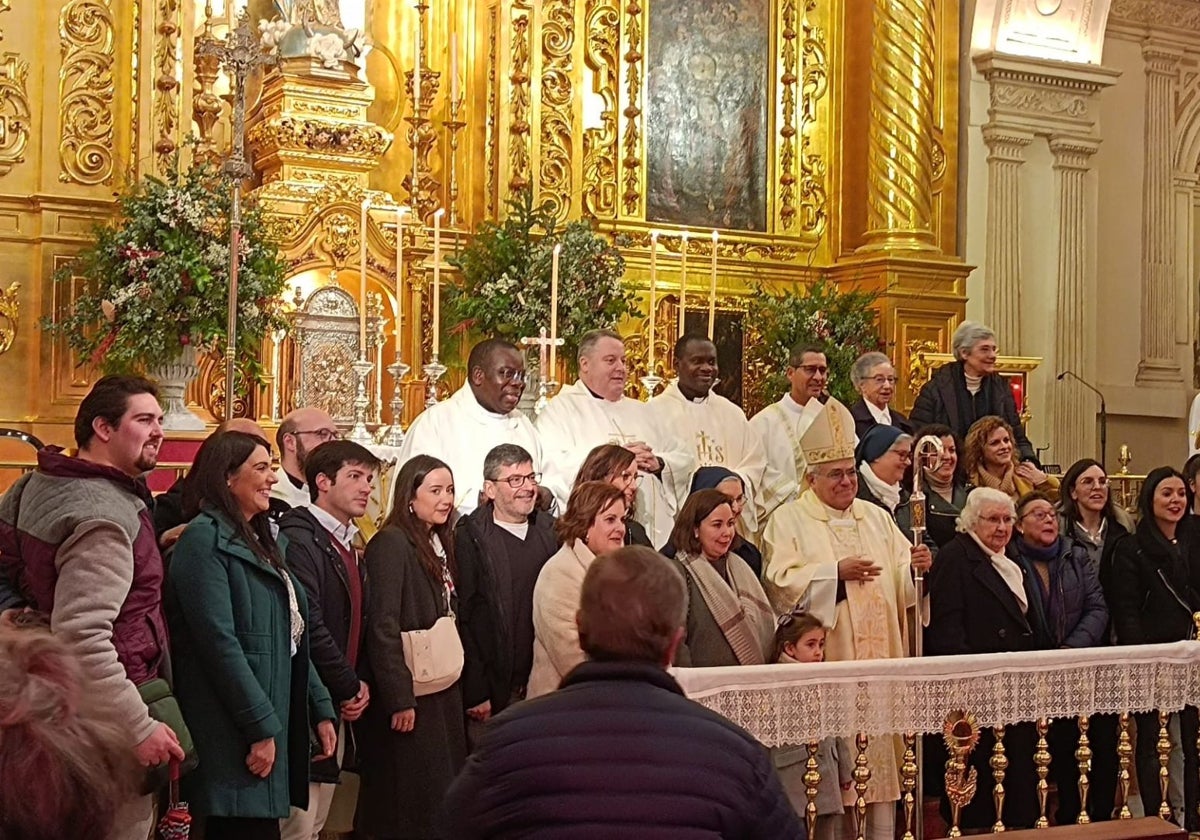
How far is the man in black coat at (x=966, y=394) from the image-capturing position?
8711 millimetres

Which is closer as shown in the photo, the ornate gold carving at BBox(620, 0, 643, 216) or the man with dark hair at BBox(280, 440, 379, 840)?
the man with dark hair at BBox(280, 440, 379, 840)

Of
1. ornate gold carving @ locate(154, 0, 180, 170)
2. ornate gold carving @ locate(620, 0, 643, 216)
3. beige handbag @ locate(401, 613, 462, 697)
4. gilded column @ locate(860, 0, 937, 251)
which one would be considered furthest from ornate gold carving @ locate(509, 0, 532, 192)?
beige handbag @ locate(401, 613, 462, 697)

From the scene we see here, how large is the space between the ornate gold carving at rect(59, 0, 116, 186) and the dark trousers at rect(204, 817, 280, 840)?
576 cm

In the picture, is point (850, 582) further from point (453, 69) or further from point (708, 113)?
point (708, 113)

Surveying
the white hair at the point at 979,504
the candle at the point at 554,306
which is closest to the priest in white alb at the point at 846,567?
the white hair at the point at 979,504

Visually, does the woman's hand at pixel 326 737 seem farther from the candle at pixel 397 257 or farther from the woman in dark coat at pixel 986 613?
the candle at pixel 397 257

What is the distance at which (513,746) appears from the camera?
9.79ft

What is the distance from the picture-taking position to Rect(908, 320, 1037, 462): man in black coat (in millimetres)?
8711

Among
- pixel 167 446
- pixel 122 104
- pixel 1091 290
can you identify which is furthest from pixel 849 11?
pixel 167 446

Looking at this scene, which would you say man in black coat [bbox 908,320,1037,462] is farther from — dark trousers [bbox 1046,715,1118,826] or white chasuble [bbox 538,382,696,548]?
dark trousers [bbox 1046,715,1118,826]

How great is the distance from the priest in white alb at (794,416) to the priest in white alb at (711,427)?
0.52 feet

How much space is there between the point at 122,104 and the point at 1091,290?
810 centimetres

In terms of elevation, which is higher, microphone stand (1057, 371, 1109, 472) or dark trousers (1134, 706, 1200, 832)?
microphone stand (1057, 371, 1109, 472)

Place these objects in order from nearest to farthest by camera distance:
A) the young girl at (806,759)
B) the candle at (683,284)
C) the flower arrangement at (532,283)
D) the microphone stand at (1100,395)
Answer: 1. the young girl at (806,759)
2. the flower arrangement at (532,283)
3. the candle at (683,284)
4. the microphone stand at (1100,395)
